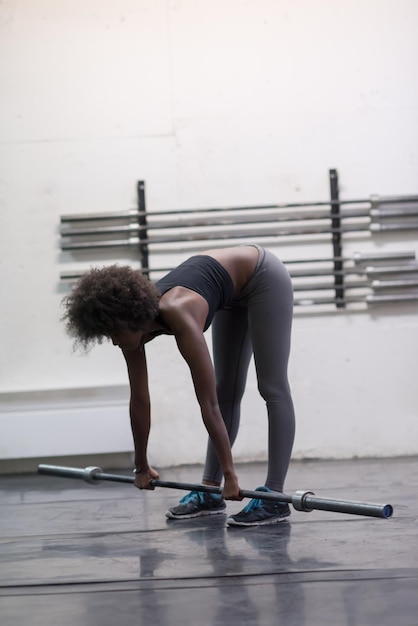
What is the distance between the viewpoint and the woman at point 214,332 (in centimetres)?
205

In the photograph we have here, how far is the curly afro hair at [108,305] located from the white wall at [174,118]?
6.55 feet

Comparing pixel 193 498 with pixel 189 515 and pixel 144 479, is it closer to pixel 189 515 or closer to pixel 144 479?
pixel 189 515

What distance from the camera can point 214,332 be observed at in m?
2.52

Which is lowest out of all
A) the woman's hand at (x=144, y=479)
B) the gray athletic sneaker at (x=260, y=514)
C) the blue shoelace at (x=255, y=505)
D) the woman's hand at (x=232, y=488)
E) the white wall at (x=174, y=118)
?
the gray athletic sneaker at (x=260, y=514)

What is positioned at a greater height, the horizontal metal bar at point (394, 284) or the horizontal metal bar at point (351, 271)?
the horizontal metal bar at point (351, 271)

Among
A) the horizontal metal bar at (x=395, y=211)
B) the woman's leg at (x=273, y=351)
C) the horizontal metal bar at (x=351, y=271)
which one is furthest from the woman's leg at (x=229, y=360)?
the horizontal metal bar at (x=395, y=211)

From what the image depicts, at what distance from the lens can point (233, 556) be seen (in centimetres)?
192

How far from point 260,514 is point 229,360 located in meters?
0.48

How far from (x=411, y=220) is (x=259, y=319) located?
199 centimetres

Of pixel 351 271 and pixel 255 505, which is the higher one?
pixel 351 271

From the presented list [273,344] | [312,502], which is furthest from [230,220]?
[312,502]

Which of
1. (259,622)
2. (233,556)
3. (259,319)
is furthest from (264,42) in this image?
(259,622)

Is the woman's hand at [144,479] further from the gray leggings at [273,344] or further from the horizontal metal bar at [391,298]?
the horizontal metal bar at [391,298]

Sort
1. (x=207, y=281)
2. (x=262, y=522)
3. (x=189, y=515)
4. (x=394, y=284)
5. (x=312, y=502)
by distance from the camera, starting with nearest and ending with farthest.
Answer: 1. (x=312, y=502)
2. (x=207, y=281)
3. (x=262, y=522)
4. (x=189, y=515)
5. (x=394, y=284)
